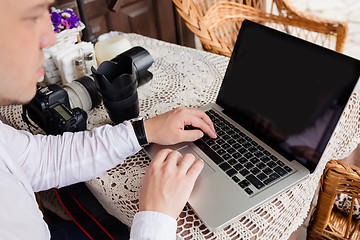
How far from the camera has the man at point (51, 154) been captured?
47 centimetres

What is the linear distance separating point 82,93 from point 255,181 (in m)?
0.53

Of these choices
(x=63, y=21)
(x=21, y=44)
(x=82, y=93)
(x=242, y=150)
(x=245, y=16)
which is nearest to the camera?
(x=21, y=44)

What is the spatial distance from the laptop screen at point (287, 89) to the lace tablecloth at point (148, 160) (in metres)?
0.10

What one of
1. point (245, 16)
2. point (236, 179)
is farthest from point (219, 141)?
point (245, 16)

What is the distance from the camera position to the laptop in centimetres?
58

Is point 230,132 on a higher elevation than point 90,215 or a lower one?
higher

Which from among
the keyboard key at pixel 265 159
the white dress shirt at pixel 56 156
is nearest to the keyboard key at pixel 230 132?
the keyboard key at pixel 265 159

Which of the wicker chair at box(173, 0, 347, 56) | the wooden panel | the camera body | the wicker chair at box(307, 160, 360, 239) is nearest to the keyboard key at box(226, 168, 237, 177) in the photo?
the wicker chair at box(307, 160, 360, 239)

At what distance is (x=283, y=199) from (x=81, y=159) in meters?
0.44

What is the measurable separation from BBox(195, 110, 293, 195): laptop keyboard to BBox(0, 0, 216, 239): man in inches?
1.3

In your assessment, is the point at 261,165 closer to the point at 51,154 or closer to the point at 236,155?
the point at 236,155

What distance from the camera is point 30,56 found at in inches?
19.1

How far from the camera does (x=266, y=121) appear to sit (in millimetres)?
709

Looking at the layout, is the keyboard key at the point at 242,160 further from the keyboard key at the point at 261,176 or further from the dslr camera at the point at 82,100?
the dslr camera at the point at 82,100
